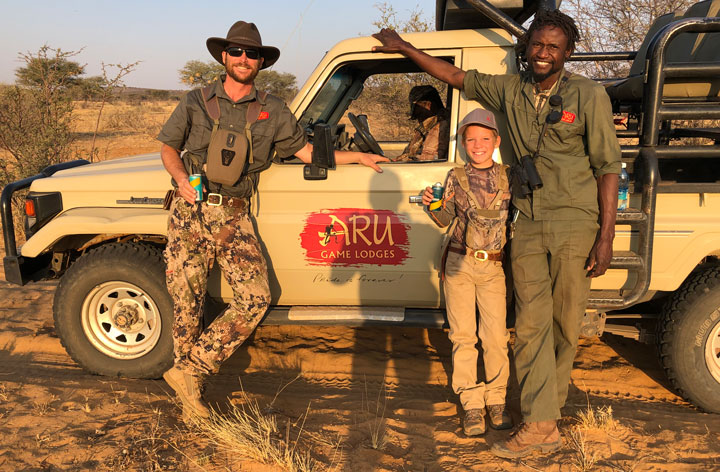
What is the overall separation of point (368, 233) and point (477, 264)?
697 millimetres

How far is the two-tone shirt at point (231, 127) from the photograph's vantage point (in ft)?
9.87

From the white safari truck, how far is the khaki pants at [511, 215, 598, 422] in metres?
0.33

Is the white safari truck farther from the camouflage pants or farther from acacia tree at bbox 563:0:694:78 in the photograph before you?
acacia tree at bbox 563:0:694:78

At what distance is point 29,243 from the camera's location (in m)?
3.50

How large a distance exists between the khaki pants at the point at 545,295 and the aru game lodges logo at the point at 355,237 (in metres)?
0.72

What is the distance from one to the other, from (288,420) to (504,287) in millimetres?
1353

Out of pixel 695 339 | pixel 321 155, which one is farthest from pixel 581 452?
pixel 321 155

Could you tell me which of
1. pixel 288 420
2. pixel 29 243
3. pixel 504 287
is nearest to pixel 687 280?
pixel 504 287

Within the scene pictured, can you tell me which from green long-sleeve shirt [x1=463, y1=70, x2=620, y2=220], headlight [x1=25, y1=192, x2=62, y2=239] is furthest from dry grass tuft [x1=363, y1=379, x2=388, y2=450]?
headlight [x1=25, y1=192, x2=62, y2=239]

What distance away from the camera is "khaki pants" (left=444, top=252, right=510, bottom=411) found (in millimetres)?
2904

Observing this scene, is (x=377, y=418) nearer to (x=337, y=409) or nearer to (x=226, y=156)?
(x=337, y=409)

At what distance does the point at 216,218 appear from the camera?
3045 millimetres

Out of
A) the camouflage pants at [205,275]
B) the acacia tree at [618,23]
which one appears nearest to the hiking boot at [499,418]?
the camouflage pants at [205,275]

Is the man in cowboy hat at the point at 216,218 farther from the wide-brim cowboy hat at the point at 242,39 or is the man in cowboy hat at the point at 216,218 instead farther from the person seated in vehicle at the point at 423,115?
the person seated in vehicle at the point at 423,115
